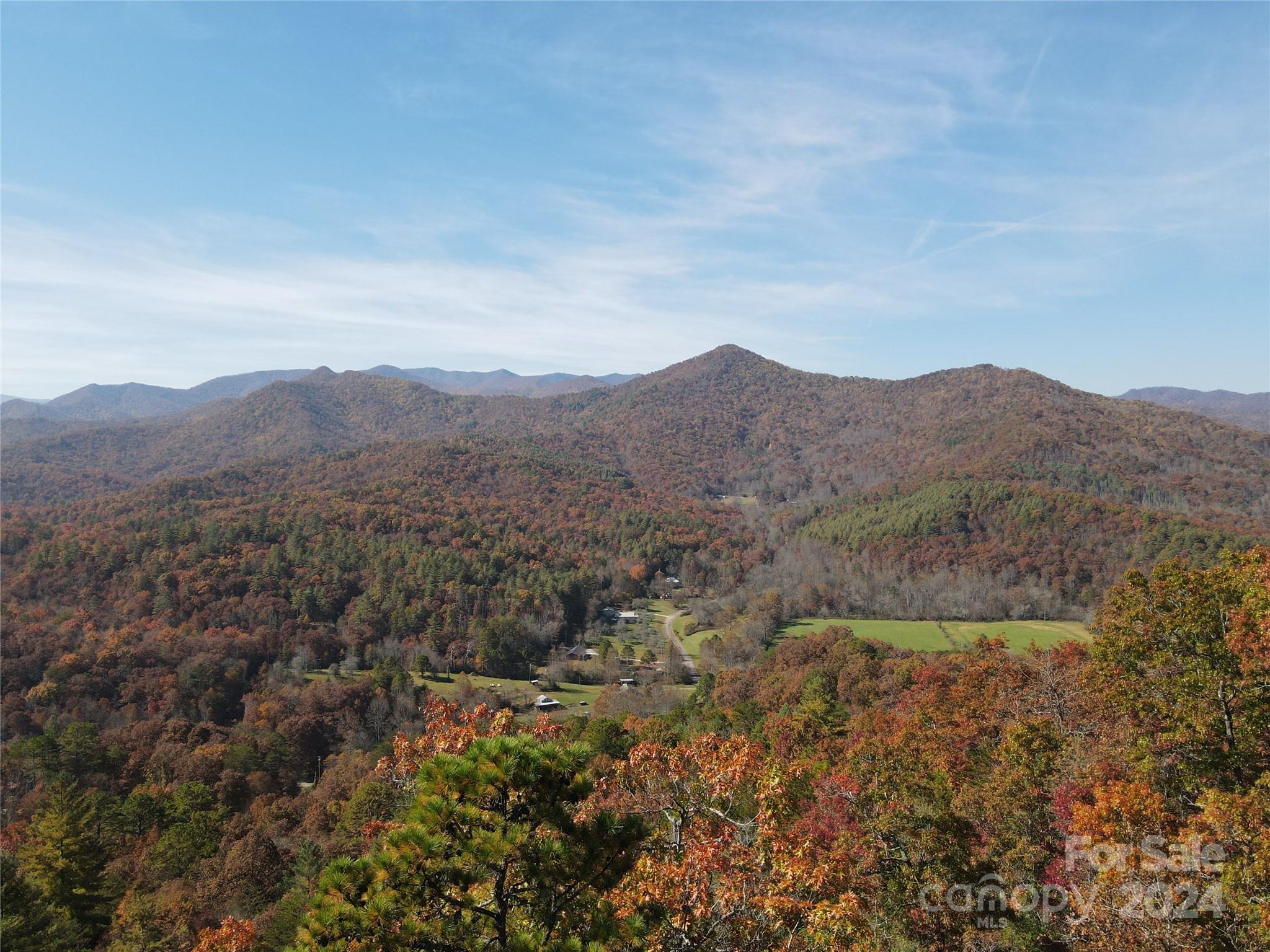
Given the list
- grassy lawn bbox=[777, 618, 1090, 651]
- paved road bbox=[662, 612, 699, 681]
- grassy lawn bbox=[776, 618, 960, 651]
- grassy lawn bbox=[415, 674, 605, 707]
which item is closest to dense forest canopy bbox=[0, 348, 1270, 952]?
grassy lawn bbox=[415, 674, 605, 707]

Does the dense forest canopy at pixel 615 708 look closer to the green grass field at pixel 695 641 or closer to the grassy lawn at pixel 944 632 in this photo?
the green grass field at pixel 695 641

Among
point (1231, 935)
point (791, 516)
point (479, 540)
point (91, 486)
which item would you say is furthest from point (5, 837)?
point (91, 486)

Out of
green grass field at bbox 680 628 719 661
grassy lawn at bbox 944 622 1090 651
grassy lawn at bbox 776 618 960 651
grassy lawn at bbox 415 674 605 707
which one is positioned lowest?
grassy lawn at bbox 415 674 605 707

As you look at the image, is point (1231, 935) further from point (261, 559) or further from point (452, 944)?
point (261, 559)

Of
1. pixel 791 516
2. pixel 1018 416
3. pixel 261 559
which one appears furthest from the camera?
pixel 1018 416

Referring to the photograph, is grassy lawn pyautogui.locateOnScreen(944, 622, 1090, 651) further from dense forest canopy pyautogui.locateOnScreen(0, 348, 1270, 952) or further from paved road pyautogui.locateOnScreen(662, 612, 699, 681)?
paved road pyautogui.locateOnScreen(662, 612, 699, 681)

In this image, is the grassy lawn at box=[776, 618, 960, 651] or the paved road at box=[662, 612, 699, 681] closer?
the grassy lawn at box=[776, 618, 960, 651]
